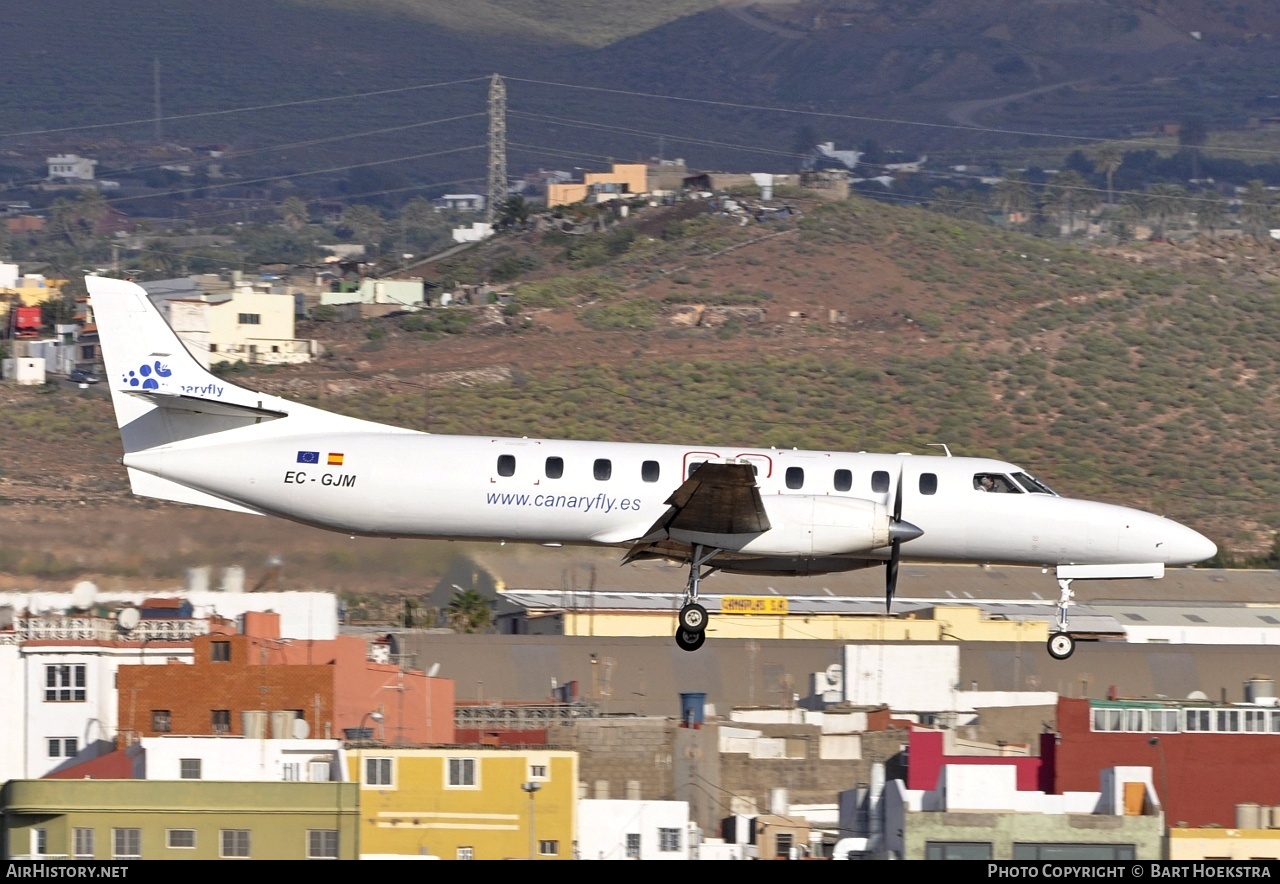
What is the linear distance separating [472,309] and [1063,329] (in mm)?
25754

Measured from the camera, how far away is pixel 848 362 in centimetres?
7800

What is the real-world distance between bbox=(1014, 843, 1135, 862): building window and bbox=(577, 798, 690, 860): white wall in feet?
19.0

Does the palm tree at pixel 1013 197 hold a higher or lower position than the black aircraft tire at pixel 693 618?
higher

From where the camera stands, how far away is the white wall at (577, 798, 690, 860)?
107 ft

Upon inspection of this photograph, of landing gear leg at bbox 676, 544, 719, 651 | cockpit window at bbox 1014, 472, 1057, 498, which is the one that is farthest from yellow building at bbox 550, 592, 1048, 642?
landing gear leg at bbox 676, 544, 719, 651

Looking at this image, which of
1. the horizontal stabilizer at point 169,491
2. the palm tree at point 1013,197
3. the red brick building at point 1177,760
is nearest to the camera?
the horizontal stabilizer at point 169,491

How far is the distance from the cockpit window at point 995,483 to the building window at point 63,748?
827 inches

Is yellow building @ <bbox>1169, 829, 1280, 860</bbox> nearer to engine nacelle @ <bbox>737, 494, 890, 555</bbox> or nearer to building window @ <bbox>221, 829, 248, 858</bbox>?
engine nacelle @ <bbox>737, 494, 890, 555</bbox>

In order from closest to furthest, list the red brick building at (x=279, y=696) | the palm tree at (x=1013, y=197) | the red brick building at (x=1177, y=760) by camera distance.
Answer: the red brick building at (x=1177, y=760)
the red brick building at (x=279, y=696)
the palm tree at (x=1013, y=197)

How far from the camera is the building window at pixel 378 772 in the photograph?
109 feet

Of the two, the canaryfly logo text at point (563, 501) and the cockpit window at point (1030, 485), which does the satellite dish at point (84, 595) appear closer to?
the canaryfly logo text at point (563, 501)

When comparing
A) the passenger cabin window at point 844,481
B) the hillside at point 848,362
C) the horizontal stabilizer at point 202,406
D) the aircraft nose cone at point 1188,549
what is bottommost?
the aircraft nose cone at point 1188,549

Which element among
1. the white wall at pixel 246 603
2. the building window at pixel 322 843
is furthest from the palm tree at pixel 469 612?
the building window at pixel 322 843

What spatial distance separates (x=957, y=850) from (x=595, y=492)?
8.13 metres
